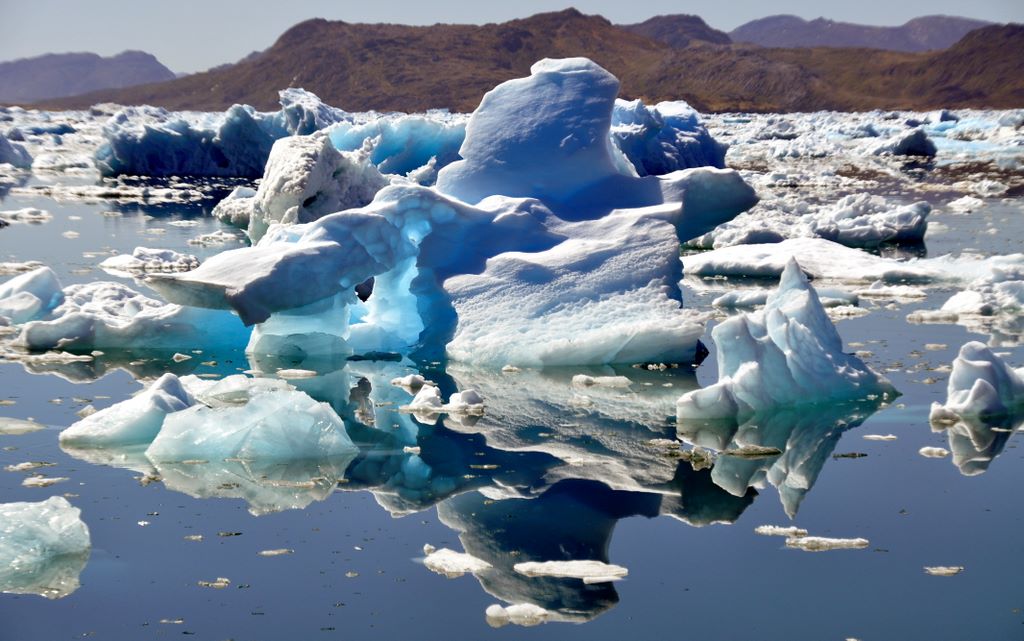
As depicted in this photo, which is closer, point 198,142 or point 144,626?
point 144,626

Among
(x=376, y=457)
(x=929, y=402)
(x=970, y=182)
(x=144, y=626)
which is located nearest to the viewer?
(x=144, y=626)

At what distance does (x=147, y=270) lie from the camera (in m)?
9.38

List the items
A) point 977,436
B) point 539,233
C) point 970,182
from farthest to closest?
point 970,182 → point 539,233 → point 977,436

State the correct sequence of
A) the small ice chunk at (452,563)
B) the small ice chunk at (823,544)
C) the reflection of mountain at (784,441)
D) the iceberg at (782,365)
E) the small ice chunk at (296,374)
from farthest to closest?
1. the small ice chunk at (296,374)
2. the iceberg at (782,365)
3. the reflection of mountain at (784,441)
4. the small ice chunk at (823,544)
5. the small ice chunk at (452,563)

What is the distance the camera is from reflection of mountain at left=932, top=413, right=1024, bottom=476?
14.6 ft

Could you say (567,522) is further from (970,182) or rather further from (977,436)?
(970,182)

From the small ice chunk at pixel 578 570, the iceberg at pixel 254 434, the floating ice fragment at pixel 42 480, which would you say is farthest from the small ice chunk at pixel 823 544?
the floating ice fragment at pixel 42 480

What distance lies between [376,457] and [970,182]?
1638 cm

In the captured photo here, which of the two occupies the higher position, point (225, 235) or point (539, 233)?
point (539, 233)

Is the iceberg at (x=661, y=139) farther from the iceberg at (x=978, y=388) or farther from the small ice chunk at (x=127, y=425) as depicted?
the small ice chunk at (x=127, y=425)

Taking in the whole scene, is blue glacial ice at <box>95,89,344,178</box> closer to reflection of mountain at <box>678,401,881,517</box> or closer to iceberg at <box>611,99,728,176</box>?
iceberg at <box>611,99,728,176</box>

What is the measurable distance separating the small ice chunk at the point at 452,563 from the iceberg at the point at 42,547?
39.8 inches

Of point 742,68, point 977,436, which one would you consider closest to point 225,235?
point 977,436

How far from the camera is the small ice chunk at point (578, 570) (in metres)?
3.32
